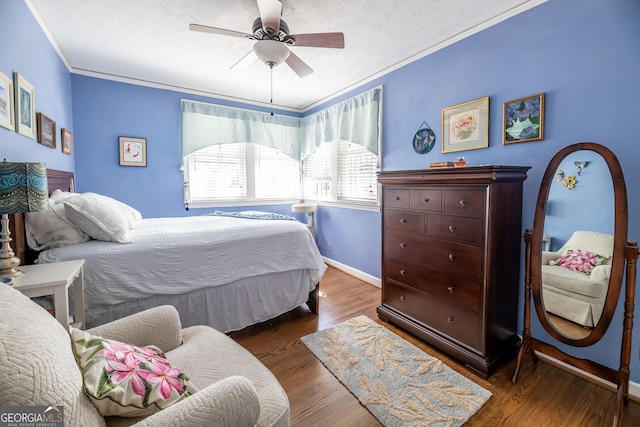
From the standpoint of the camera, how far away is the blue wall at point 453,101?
1.71m

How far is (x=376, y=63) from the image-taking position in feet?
10.2

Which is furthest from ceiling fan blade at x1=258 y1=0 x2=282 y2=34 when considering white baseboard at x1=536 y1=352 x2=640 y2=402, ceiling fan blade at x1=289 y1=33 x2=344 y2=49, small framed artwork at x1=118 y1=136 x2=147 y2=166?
white baseboard at x1=536 y1=352 x2=640 y2=402

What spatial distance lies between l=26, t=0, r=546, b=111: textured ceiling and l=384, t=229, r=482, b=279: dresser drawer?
5.75 ft

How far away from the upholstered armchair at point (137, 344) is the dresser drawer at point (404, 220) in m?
1.58

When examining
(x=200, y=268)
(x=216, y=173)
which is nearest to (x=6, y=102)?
(x=200, y=268)

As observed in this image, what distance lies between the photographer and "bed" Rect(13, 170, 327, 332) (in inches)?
70.6

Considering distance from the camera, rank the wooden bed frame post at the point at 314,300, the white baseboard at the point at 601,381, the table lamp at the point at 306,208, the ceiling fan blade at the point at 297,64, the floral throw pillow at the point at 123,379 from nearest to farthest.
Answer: the floral throw pillow at the point at 123,379 → the white baseboard at the point at 601,381 → the ceiling fan blade at the point at 297,64 → the wooden bed frame post at the point at 314,300 → the table lamp at the point at 306,208

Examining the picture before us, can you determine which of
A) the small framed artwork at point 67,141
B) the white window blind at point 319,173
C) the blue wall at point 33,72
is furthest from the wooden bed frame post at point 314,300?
the small framed artwork at point 67,141

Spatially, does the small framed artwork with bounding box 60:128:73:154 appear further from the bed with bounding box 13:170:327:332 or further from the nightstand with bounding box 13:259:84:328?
the nightstand with bounding box 13:259:84:328

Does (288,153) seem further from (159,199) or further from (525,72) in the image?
(525,72)

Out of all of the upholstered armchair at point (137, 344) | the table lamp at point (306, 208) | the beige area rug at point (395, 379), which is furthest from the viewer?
the table lamp at point (306, 208)

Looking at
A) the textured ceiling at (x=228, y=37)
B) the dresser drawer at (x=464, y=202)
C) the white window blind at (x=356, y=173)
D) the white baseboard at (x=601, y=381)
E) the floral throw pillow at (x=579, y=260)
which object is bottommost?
the white baseboard at (x=601, y=381)

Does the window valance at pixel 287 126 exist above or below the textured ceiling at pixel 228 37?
below

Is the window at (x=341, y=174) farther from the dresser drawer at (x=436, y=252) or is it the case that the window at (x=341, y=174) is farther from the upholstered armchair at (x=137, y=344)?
the upholstered armchair at (x=137, y=344)
